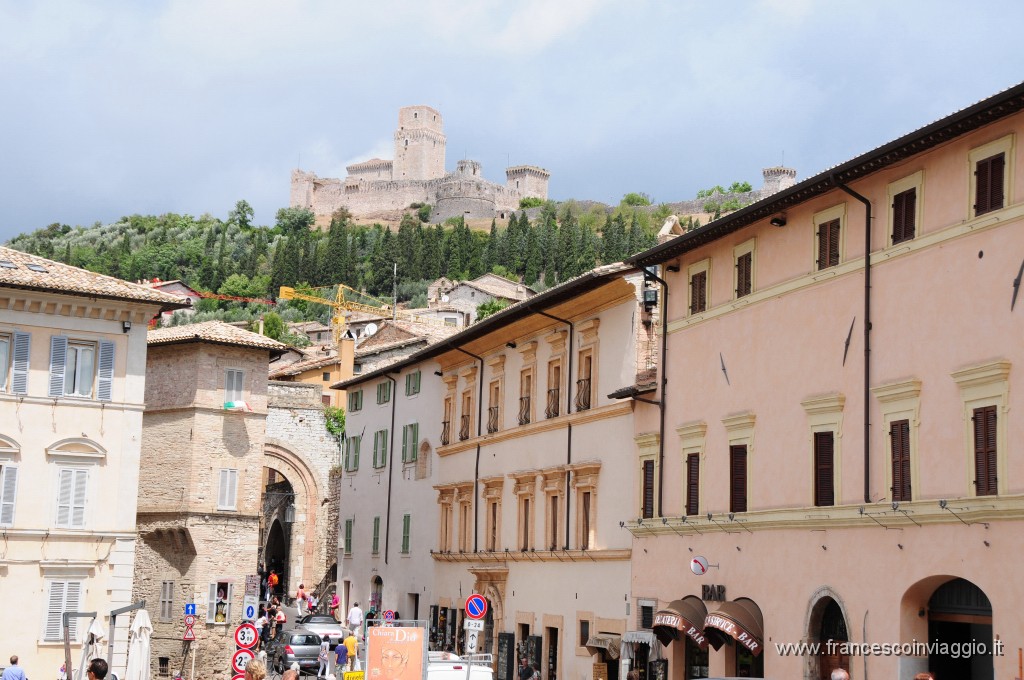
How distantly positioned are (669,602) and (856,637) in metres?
7.31

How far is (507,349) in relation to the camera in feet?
139

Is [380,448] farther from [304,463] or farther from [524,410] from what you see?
[524,410]

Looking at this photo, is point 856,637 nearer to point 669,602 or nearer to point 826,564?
point 826,564

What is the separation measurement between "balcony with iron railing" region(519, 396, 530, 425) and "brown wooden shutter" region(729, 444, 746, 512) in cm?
1191

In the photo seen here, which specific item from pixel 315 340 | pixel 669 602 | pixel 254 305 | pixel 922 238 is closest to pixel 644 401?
pixel 669 602

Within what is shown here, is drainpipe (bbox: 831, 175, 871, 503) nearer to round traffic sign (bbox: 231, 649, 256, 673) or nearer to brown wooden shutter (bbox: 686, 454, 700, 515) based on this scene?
brown wooden shutter (bbox: 686, 454, 700, 515)

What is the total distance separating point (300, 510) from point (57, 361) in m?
28.6

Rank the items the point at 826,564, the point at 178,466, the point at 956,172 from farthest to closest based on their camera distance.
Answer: the point at 178,466
the point at 826,564
the point at 956,172

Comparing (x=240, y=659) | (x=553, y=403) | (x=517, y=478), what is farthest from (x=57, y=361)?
(x=240, y=659)

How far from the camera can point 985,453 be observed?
21109 mm

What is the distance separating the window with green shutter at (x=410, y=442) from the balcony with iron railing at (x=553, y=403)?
475 inches

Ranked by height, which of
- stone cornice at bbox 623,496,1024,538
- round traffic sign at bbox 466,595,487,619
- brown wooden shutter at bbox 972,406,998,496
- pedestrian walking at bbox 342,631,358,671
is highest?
brown wooden shutter at bbox 972,406,998,496

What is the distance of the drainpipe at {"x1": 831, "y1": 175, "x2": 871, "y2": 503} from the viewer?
23.9m

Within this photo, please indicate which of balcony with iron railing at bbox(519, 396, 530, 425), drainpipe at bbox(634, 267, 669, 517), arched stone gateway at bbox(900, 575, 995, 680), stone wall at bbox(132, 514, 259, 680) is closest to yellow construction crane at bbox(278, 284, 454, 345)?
stone wall at bbox(132, 514, 259, 680)
